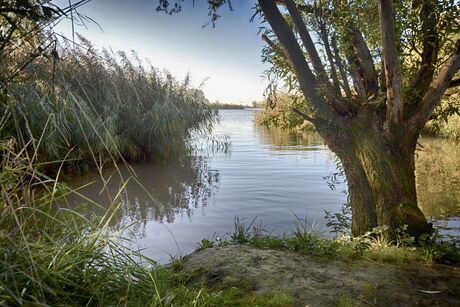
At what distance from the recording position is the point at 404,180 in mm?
3797

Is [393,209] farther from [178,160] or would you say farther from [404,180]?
[178,160]

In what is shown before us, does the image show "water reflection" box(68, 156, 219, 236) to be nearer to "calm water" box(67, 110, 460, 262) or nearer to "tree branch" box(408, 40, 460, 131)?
"calm water" box(67, 110, 460, 262)

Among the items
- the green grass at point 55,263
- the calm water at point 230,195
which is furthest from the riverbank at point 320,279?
the green grass at point 55,263

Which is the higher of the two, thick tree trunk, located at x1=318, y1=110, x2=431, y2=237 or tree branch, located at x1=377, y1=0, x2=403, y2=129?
tree branch, located at x1=377, y1=0, x2=403, y2=129

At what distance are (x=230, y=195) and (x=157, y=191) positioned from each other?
63.5 inches

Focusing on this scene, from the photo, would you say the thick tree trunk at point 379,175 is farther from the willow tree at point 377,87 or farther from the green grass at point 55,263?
the green grass at point 55,263

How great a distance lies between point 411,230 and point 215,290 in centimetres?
224

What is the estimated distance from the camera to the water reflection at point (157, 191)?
607cm

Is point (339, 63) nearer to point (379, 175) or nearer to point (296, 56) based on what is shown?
point (296, 56)

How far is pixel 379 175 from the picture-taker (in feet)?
12.5

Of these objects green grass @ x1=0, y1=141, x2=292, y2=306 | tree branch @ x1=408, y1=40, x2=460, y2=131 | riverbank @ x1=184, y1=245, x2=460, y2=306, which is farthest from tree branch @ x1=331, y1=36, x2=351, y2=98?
green grass @ x1=0, y1=141, x2=292, y2=306

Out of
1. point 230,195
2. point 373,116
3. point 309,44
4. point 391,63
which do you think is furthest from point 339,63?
point 230,195

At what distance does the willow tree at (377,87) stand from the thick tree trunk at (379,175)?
1 centimetres

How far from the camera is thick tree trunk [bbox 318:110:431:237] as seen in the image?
12.3 feet
